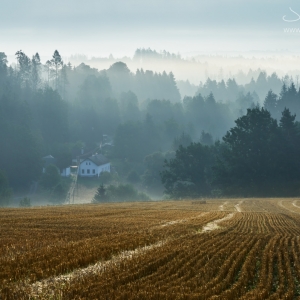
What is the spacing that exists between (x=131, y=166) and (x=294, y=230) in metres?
127

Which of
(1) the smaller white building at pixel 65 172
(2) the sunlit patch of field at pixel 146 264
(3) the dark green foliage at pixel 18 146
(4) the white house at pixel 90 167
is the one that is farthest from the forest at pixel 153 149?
(2) the sunlit patch of field at pixel 146 264

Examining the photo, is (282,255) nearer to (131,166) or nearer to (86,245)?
(86,245)

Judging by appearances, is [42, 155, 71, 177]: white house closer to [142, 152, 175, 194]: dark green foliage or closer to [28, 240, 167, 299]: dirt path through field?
[142, 152, 175, 194]: dark green foliage

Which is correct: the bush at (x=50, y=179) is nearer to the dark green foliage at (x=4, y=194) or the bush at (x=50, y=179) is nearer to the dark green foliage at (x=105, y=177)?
the dark green foliage at (x=105, y=177)

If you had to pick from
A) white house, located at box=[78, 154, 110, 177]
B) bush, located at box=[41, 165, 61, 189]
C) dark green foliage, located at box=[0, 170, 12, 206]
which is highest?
white house, located at box=[78, 154, 110, 177]

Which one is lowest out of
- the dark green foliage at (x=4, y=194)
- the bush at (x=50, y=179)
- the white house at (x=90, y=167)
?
the dark green foliage at (x=4, y=194)

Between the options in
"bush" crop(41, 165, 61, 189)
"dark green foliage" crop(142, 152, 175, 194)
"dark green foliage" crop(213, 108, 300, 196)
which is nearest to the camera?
"dark green foliage" crop(213, 108, 300, 196)

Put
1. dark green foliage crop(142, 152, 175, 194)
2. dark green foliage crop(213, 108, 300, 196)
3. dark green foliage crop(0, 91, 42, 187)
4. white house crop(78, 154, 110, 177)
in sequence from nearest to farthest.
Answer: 1. dark green foliage crop(213, 108, 300, 196)
2. dark green foliage crop(142, 152, 175, 194)
3. dark green foliage crop(0, 91, 42, 187)
4. white house crop(78, 154, 110, 177)

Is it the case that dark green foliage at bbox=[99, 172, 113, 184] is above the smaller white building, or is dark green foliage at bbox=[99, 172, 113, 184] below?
below

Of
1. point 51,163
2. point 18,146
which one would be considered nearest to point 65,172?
point 51,163

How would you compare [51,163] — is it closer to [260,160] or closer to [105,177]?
[105,177]

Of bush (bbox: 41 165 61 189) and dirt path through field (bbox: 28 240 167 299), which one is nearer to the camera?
dirt path through field (bbox: 28 240 167 299)

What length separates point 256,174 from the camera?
9862 centimetres

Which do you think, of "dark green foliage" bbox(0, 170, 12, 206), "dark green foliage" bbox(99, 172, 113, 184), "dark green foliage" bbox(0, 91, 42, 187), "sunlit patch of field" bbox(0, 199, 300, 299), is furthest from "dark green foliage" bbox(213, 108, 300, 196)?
"sunlit patch of field" bbox(0, 199, 300, 299)
